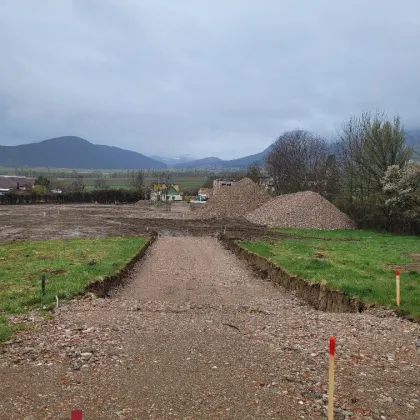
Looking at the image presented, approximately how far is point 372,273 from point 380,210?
88.4 feet

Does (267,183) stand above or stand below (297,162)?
below

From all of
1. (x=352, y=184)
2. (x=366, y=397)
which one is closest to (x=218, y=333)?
(x=366, y=397)

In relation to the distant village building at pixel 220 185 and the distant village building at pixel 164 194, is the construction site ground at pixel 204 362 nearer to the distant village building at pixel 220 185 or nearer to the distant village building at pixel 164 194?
the distant village building at pixel 220 185

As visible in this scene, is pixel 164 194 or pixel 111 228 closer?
pixel 111 228

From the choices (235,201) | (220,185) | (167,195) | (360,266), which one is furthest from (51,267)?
(167,195)

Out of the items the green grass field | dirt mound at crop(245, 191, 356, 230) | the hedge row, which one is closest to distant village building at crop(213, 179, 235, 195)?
dirt mound at crop(245, 191, 356, 230)

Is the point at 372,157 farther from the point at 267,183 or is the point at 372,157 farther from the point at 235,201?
the point at 267,183

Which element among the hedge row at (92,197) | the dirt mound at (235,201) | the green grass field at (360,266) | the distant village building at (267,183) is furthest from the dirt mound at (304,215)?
the hedge row at (92,197)

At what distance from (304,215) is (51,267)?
3296 cm

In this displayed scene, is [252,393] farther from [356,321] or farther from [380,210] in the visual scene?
[380,210]

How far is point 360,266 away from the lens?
2008cm

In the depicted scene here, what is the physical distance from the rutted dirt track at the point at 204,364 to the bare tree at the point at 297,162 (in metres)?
59.3

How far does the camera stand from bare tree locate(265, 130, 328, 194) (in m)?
72.1

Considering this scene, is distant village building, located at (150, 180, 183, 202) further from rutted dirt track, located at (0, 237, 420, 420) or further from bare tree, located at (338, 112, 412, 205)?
rutted dirt track, located at (0, 237, 420, 420)
